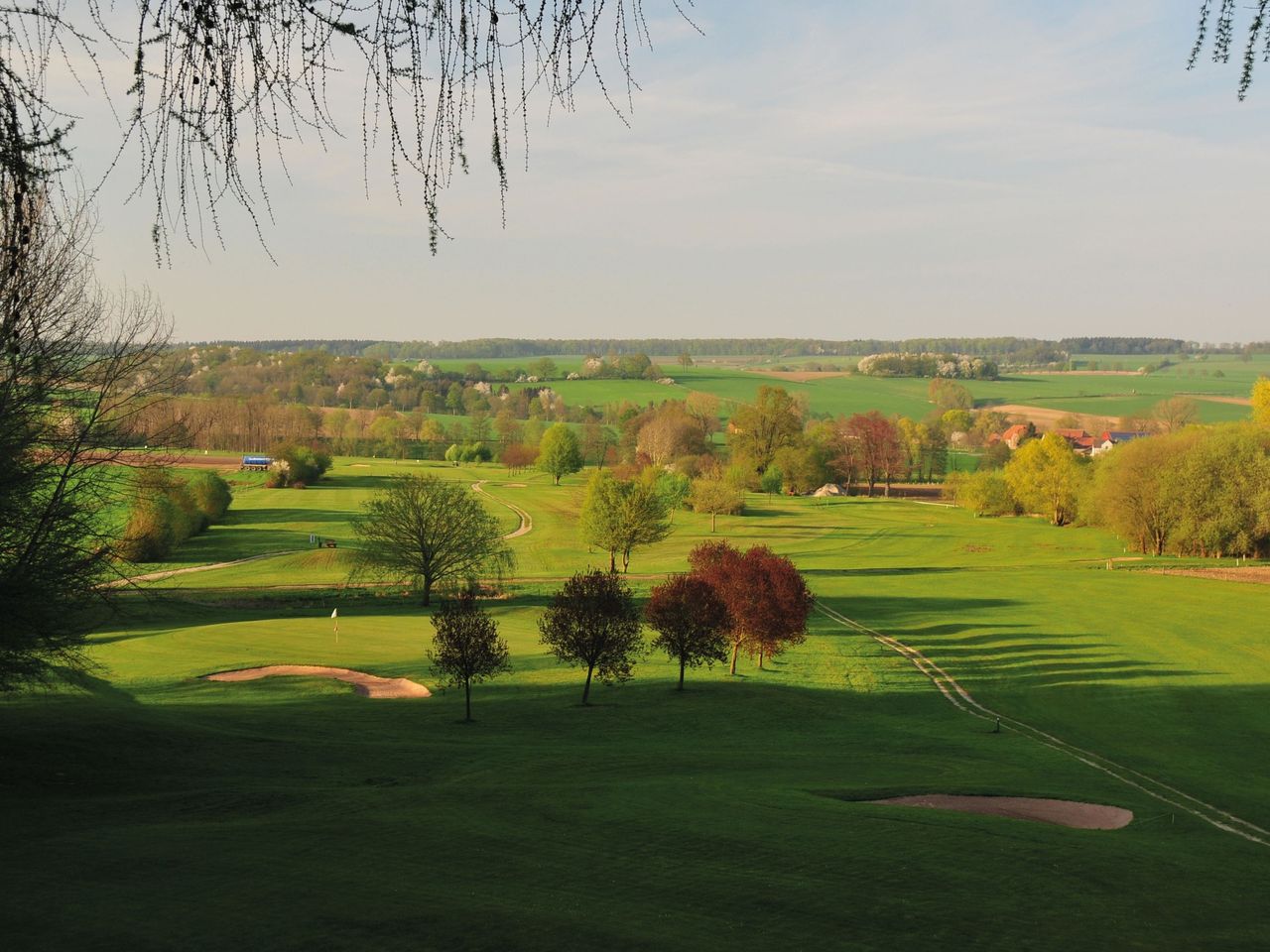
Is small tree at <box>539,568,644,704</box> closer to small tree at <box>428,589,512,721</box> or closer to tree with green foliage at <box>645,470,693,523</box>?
small tree at <box>428,589,512,721</box>

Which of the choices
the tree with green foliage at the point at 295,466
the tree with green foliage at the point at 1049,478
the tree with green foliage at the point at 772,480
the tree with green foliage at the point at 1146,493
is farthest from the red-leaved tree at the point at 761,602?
the tree with green foliage at the point at 295,466

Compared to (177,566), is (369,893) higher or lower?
higher

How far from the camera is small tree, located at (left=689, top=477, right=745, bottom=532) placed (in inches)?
3910

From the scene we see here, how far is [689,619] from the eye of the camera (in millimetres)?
36938

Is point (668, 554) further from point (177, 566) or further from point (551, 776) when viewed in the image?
point (551, 776)

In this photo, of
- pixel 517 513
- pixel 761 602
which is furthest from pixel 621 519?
pixel 517 513

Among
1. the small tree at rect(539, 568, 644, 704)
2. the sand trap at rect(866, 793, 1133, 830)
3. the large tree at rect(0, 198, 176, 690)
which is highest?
the large tree at rect(0, 198, 176, 690)

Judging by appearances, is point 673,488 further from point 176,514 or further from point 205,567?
point 176,514

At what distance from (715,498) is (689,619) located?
205ft

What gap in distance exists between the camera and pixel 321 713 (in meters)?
30.5

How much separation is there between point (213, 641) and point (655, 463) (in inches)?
3348

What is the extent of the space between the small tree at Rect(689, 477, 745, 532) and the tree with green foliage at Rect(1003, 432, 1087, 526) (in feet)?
92.6

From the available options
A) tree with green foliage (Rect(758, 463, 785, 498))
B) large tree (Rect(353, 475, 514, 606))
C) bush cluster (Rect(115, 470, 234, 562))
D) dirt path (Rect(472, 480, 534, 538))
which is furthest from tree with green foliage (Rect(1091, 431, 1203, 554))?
bush cluster (Rect(115, 470, 234, 562))

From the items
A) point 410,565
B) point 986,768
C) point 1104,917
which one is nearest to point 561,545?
point 410,565
